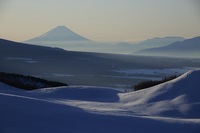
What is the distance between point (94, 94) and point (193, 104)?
5.76 m

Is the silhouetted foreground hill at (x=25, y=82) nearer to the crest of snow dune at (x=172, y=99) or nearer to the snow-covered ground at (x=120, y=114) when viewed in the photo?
the crest of snow dune at (x=172, y=99)

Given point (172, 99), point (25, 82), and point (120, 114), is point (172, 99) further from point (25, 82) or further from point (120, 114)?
point (25, 82)

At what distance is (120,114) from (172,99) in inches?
140

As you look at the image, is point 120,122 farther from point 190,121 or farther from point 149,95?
point 149,95

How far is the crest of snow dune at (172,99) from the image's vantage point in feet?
38.9

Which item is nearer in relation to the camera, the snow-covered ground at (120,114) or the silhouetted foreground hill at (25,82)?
the snow-covered ground at (120,114)

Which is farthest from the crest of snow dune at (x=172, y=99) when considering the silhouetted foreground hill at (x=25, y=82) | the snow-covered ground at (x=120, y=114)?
the silhouetted foreground hill at (x=25, y=82)

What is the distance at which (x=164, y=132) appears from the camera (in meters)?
8.80

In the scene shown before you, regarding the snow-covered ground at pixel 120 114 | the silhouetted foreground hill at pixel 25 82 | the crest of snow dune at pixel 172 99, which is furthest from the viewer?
the silhouetted foreground hill at pixel 25 82

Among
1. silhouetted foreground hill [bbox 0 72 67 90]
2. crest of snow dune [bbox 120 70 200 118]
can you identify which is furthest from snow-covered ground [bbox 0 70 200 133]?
silhouetted foreground hill [bbox 0 72 67 90]

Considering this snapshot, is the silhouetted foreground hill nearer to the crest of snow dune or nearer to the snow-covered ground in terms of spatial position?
the crest of snow dune

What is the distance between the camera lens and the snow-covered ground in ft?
28.2

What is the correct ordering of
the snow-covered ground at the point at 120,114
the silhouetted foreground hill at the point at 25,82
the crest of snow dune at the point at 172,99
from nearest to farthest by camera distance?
1. the snow-covered ground at the point at 120,114
2. the crest of snow dune at the point at 172,99
3. the silhouetted foreground hill at the point at 25,82

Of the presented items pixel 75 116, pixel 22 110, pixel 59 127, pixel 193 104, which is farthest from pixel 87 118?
pixel 193 104
